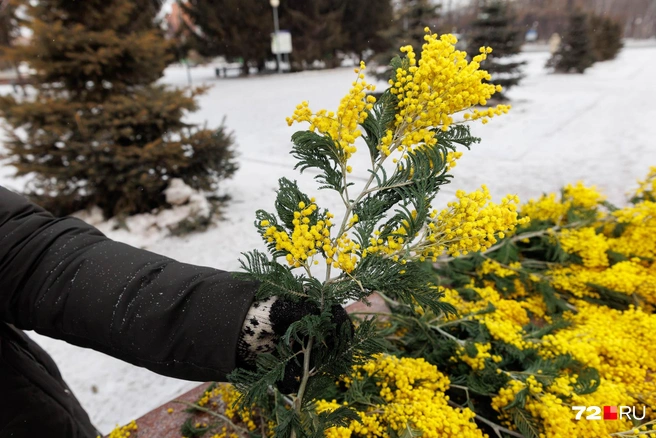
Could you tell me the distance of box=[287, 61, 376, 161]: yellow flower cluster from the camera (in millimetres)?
741

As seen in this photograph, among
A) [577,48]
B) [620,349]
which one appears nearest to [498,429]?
[620,349]

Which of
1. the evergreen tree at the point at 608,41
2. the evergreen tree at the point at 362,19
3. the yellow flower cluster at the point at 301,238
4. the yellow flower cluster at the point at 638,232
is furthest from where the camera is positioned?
the evergreen tree at the point at 608,41

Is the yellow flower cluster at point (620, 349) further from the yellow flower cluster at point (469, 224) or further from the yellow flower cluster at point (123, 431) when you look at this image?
the yellow flower cluster at point (123, 431)

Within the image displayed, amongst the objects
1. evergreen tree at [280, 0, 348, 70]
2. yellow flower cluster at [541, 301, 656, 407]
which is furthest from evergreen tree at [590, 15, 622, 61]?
yellow flower cluster at [541, 301, 656, 407]

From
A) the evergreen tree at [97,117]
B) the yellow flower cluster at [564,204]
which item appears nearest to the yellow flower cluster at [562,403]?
the yellow flower cluster at [564,204]

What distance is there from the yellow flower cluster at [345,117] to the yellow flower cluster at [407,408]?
0.61 metres

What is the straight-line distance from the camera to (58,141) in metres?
4.09

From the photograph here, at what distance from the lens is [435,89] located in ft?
2.45

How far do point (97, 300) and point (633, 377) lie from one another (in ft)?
6.28

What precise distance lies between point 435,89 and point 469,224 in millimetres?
278

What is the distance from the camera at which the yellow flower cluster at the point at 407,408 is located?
3.68 ft

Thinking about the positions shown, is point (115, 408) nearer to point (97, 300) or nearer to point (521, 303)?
point (97, 300)

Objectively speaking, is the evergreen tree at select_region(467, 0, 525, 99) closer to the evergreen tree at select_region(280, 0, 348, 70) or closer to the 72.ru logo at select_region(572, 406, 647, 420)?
the 72.ru logo at select_region(572, 406, 647, 420)

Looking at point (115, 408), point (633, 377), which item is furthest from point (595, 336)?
point (115, 408)
